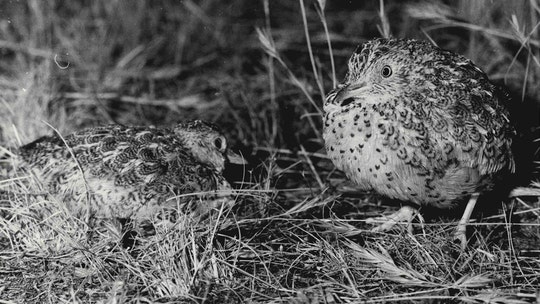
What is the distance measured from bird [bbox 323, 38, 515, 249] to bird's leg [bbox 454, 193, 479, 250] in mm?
15

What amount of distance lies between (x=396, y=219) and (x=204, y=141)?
1.51 meters

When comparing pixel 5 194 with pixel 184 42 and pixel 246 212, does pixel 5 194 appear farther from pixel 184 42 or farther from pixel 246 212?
pixel 184 42

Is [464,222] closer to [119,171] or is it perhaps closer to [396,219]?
[396,219]

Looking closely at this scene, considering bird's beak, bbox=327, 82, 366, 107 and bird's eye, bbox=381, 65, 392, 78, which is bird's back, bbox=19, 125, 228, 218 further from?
bird's eye, bbox=381, 65, 392, 78

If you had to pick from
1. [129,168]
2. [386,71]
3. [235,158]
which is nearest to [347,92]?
[386,71]

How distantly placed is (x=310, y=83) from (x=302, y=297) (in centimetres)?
324

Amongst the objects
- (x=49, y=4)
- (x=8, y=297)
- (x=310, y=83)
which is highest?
(x=49, y=4)

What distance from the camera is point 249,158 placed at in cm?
592

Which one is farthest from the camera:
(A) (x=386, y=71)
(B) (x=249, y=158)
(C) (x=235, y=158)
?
(B) (x=249, y=158)

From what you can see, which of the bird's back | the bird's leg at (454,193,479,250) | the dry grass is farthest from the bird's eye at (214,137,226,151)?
the bird's leg at (454,193,479,250)

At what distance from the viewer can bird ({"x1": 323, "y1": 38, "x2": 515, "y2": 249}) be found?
4.43 meters

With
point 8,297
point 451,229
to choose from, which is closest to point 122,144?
point 8,297

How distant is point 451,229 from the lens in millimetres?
4938

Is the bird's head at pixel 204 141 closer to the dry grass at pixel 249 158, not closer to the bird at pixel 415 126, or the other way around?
the dry grass at pixel 249 158
